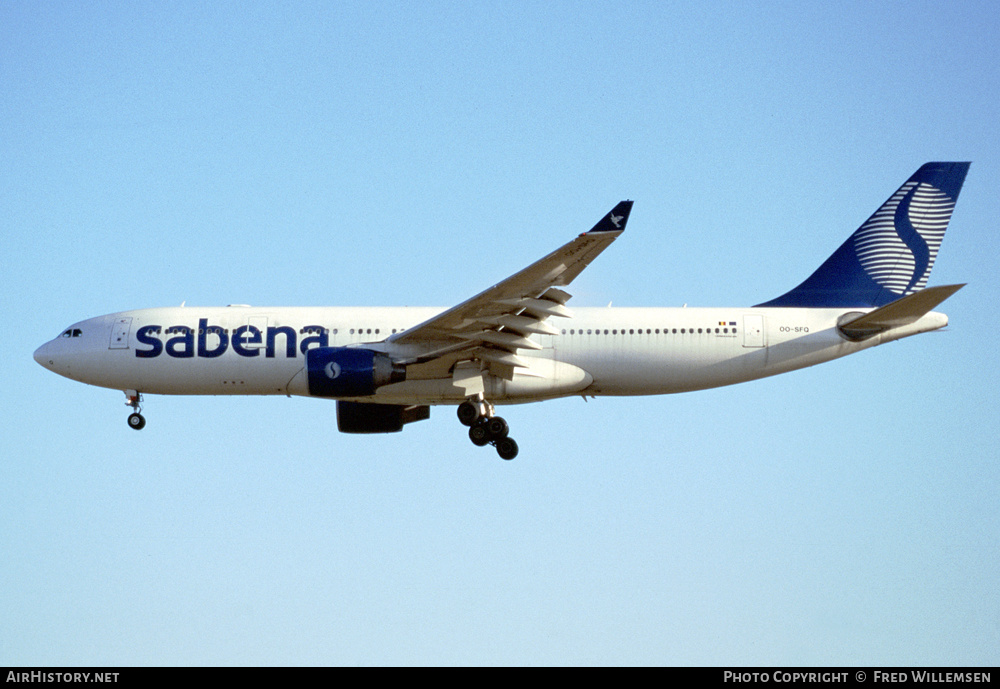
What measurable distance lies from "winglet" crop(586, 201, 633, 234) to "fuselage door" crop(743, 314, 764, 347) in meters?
7.57

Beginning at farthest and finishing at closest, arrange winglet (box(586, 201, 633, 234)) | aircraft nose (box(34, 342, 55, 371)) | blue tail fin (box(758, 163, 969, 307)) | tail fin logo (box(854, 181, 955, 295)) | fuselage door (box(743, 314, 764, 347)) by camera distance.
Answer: tail fin logo (box(854, 181, 955, 295)) < aircraft nose (box(34, 342, 55, 371)) < blue tail fin (box(758, 163, 969, 307)) < fuselage door (box(743, 314, 764, 347)) < winglet (box(586, 201, 633, 234))

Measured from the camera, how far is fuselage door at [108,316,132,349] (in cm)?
3052

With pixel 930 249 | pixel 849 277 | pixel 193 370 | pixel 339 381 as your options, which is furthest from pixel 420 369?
pixel 930 249

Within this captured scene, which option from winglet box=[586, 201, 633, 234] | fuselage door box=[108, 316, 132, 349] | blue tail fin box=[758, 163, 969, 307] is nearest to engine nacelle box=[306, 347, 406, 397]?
fuselage door box=[108, 316, 132, 349]

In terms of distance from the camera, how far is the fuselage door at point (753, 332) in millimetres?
29594

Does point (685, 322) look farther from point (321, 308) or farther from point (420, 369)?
point (321, 308)

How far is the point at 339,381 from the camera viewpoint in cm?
2739

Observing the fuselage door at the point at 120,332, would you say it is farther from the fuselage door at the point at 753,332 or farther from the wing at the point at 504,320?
the fuselage door at the point at 753,332

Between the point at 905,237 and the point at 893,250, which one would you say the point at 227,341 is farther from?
the point at 905,237

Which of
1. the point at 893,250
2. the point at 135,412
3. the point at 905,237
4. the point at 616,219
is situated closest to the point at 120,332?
the point at 135,412

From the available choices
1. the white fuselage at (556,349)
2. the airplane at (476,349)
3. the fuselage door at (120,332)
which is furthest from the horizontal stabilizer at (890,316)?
the fuselage door at (120,332)

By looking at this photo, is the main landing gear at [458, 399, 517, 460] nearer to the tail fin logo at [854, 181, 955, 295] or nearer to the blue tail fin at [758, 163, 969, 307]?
the blue tail fin at [758, 163, 969, 307]

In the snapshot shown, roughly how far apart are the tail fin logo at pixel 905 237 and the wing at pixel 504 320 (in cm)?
969
